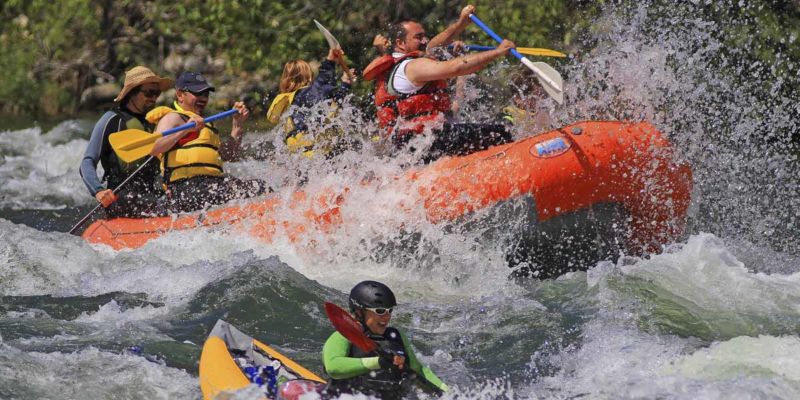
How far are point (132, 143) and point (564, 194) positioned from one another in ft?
9.45

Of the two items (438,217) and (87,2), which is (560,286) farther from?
(87,2)

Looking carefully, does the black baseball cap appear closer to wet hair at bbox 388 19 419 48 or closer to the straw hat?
the straw hat

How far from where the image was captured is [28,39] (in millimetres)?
14492

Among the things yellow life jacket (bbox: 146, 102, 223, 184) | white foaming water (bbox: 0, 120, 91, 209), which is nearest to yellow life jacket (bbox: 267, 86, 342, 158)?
yellow life jacket (bbox: 146, 102, 223, 184)

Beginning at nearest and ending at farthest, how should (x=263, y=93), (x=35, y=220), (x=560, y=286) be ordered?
(x=560, y=286) < (x=35, y=220) < (x=263, y=93)

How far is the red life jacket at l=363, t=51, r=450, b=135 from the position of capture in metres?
7.06

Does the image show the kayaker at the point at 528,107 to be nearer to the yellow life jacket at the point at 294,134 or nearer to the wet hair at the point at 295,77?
the yellow life jacket at the point at 294,134

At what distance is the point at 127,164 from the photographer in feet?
26.2

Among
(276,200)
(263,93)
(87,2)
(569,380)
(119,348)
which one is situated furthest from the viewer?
(87,2)

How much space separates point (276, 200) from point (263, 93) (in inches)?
231

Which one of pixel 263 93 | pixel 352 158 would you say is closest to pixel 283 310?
pixel 352 158

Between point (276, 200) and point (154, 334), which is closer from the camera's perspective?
point (154, 334)

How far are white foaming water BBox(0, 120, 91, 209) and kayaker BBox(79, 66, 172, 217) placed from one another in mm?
2958

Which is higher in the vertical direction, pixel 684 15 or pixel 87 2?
pixel 684 15
